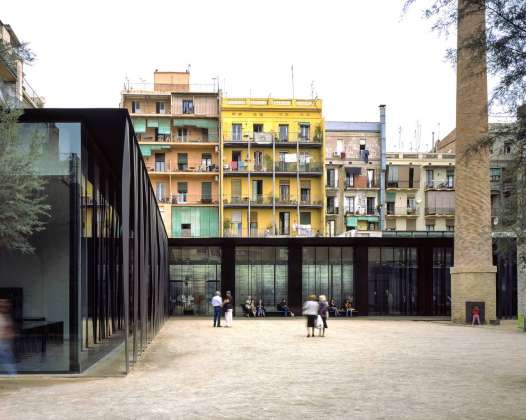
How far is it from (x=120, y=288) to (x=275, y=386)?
1299 centimetres

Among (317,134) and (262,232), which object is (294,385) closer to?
(262,232)

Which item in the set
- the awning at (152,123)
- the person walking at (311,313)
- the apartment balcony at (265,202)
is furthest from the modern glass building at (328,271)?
the awning at (152,123)

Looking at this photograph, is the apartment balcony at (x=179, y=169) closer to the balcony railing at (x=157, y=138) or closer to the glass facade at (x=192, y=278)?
the balcony railing at (x=157, y=138)

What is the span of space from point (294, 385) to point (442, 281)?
29698mm

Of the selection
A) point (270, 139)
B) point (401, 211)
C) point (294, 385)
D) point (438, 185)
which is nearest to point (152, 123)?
point (270, 139)

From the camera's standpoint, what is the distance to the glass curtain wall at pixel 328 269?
41188mm

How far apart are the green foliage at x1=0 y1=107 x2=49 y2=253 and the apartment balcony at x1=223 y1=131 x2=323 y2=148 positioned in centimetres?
4742

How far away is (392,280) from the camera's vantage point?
40.8 meters

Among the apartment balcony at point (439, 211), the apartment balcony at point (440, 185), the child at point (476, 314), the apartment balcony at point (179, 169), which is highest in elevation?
the apartment balcony at point (179, 169)

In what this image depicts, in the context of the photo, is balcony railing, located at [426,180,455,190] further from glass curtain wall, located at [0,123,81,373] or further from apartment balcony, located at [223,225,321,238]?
glass curtain wall, located at [0,123,81,373]

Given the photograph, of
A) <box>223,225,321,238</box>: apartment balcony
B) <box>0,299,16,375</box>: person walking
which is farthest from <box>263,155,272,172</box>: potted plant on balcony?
<box>0,299,16,375</box>: person walking

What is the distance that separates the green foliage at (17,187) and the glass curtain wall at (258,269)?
27.6 m

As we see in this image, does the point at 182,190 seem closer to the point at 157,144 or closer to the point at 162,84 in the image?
the point at 157,144

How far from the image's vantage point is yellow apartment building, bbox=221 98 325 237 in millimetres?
60688
